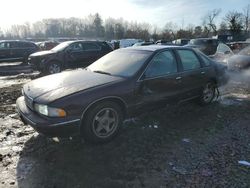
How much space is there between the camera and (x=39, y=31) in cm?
11538

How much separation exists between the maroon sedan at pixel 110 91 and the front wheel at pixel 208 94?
0.33m

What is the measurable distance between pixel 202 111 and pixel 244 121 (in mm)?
961

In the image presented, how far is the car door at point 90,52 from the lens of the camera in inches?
522

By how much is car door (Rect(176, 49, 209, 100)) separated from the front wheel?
9.3 inches

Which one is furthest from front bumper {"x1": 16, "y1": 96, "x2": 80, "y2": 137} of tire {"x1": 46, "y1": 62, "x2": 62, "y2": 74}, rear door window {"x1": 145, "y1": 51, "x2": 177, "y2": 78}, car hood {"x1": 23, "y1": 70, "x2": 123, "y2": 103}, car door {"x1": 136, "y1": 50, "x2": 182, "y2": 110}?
tire {"x1": 46, "y1": 62, "x2": 62, "y2": 74}

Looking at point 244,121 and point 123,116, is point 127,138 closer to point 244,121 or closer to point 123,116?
point 123,116

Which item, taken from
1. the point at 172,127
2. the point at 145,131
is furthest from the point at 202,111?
the point at 145,131

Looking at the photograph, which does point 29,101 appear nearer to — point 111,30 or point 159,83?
point 159,83

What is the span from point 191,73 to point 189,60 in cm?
32

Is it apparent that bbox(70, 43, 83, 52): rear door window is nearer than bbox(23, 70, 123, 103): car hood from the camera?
No

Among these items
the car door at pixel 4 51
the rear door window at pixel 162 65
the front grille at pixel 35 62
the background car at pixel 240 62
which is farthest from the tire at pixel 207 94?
the car door at pixel 4 51

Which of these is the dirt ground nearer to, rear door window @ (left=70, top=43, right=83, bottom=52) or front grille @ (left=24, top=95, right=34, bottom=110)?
front grille @ (left=24, top=95, right=34, bottom=110)

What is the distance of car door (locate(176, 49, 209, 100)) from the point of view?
5.53 metres

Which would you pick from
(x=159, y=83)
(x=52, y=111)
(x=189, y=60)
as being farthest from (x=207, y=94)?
(x=52, y=111)
